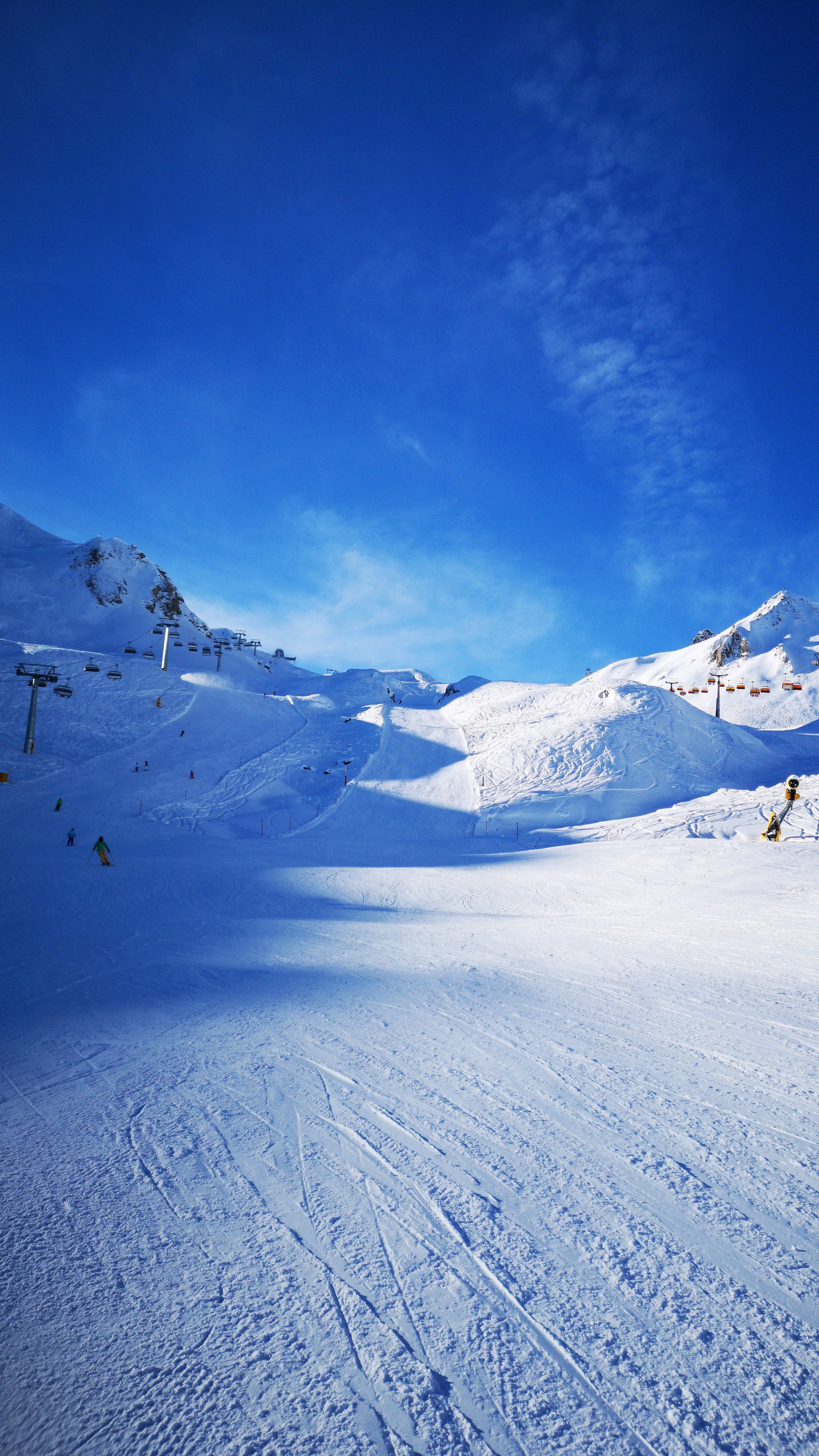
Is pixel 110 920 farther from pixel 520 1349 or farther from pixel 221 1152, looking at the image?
pixel 520 1349

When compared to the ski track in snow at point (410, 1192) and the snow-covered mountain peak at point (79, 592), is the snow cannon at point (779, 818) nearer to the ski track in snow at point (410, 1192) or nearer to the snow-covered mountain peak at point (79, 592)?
the ski track in snow at point (410, 1192)

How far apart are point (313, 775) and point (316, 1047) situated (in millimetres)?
32766

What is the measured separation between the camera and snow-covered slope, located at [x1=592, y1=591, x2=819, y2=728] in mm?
69375

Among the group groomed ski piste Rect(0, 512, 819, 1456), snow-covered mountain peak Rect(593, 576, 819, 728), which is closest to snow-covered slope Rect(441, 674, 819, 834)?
groomed ski piste Rect(0, 512, 819, 1456)

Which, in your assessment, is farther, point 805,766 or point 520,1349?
point 805,766

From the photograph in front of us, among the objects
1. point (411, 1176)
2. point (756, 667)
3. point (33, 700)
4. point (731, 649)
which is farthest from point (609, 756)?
point (731, 649)

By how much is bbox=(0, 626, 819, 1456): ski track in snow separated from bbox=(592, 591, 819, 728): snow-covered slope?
61.1 m

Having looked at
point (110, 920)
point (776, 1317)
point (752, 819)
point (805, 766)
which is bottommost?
point (110, 920)

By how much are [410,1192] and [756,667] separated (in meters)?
108

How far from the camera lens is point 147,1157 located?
3.79 metres

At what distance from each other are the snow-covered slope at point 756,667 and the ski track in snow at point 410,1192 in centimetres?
6111

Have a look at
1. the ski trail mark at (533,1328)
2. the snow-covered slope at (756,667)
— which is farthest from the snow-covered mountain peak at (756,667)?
the ski trail mark at (533,1328)

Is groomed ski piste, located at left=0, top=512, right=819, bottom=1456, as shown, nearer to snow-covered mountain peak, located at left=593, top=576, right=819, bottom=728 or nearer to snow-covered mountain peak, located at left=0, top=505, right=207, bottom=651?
snow-covered mountain peak, located at left=593, top=576, right=819, bottom=728

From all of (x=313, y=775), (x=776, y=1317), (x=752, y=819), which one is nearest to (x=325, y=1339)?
(x=776, y=1317)
